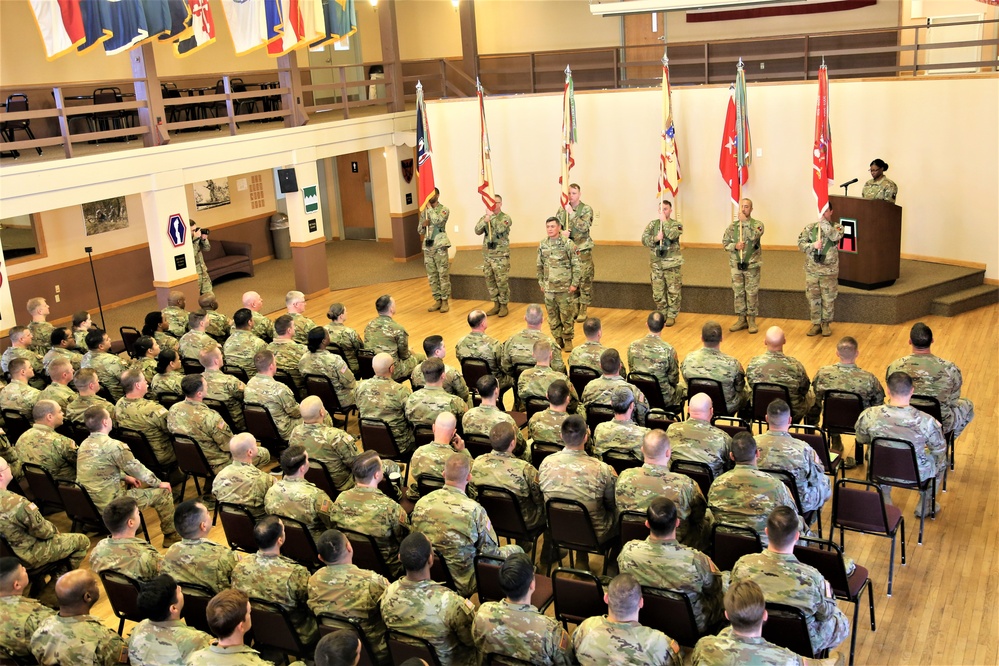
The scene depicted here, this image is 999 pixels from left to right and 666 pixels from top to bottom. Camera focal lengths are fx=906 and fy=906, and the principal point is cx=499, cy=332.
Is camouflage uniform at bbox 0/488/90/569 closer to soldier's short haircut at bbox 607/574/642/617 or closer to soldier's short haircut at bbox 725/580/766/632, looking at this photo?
soldier's short haircut at bbox 607/574/642/617

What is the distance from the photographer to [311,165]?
49.3 ft

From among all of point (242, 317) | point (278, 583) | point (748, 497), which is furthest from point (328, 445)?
point (748, 497)

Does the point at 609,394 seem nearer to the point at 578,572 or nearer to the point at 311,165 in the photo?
the point at 578,572

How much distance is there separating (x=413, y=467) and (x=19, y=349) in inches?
213

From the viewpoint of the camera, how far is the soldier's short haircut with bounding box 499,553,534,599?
4.42m

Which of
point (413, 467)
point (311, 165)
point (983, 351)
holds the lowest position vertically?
point (983, 351)

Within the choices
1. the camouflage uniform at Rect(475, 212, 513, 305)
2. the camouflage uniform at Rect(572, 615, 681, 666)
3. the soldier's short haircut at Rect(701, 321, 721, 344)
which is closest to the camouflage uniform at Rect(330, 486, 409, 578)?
the camouflage uniform at Rect(572, 615, 681, 666)

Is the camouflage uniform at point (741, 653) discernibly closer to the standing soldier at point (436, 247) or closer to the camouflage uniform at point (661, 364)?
the camouflage uniform at point (661, 364)

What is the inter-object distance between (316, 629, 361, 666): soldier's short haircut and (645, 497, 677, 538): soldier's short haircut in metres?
1.68

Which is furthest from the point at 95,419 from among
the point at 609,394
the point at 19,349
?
the point at 609,394

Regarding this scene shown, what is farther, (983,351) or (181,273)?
(181,273)

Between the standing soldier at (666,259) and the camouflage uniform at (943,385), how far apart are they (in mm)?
4863

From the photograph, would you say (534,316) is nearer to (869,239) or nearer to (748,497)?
(748,497)

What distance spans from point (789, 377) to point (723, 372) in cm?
54
